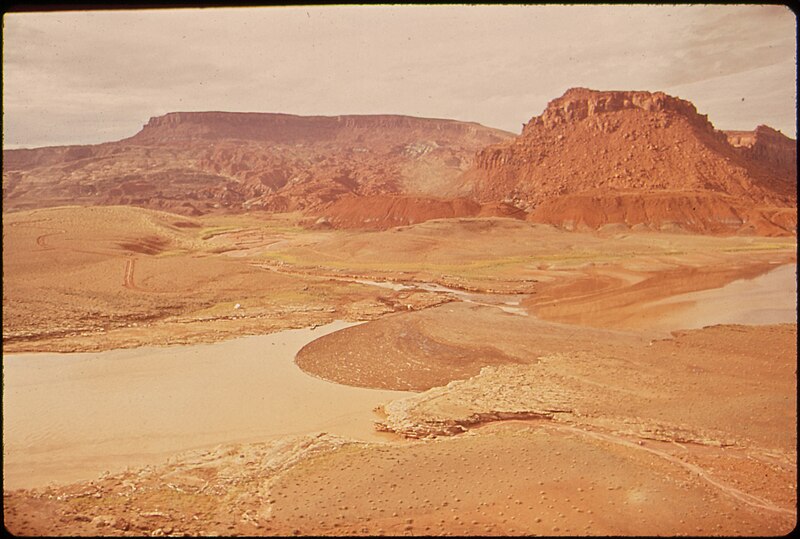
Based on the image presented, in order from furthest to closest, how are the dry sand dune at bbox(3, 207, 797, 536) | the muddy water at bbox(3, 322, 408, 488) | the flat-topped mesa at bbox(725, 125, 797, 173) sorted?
the flat-topped mesa at bbox(725, 125, 797, 173)
the muddy water at bbox(3, 322, 408, 488)
the dry sand dune at bbox(3, 207, 797, 536)

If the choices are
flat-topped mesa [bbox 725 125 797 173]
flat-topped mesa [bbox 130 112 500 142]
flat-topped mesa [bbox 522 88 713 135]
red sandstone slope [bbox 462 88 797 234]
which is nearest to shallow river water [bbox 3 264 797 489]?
red sandstone slope [bbox 462 88 797 234]

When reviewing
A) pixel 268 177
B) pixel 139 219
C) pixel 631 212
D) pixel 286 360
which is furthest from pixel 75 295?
pixel 268 177

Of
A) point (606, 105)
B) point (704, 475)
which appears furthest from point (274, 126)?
point (704, 475)

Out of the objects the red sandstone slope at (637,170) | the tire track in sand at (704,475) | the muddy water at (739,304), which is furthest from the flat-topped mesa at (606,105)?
the tire track in sand at (704,475)

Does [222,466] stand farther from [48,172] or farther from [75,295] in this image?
[48,172]

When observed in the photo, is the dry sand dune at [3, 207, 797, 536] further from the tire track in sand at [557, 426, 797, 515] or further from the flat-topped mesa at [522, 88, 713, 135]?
the flat-topped mesa at [522, 88, 713, 135]

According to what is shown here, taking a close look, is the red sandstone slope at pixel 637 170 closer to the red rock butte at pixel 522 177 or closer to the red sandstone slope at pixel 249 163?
the red rock butte at pixel 522 177
